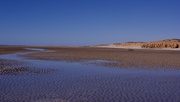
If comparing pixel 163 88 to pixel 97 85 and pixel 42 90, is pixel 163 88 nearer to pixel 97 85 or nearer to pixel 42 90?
pixel 97 85

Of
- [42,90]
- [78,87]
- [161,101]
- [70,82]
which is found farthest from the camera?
[70,82]

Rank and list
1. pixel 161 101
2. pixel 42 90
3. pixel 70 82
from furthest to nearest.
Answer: pixel 70 82
pixel 42 90
pixel 161 101

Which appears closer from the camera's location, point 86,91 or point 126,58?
point 86,91

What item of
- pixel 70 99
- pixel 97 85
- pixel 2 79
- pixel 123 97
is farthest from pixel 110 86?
pixel 2 79

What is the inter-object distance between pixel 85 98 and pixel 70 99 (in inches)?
22.5

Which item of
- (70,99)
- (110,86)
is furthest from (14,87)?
(110,86)

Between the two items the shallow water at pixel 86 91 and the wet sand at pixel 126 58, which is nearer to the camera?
the shallow water at pixel 86 91

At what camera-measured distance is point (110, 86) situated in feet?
38.0

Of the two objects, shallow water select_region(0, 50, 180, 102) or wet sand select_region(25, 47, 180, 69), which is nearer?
shallow water select_region(0, 50, 180, 102)

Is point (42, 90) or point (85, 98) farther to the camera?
point (42, 90)

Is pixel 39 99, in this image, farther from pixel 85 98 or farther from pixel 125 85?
pixel 125 85

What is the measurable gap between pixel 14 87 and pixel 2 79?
2424 mm

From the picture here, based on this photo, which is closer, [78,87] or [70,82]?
[78,87]

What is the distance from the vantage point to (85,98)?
30.1 feet
